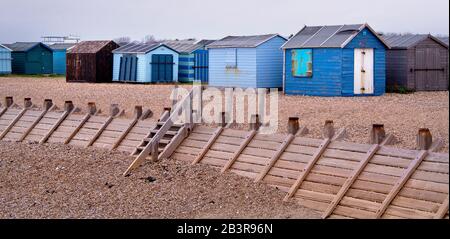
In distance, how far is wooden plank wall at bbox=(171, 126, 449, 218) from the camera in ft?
32.4

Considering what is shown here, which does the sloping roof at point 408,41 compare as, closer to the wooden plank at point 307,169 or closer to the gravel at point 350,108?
the gravel at point 350,108

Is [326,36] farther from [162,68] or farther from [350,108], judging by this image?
[162,68]

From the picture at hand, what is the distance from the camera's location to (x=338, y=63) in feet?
84.5

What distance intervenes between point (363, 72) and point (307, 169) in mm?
15689

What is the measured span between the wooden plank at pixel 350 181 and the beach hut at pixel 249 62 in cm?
1840

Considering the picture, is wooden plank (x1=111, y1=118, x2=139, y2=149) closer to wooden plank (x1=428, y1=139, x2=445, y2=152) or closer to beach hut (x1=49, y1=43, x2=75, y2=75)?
wooden plank (x1=428, y1=139, x2=445, y2=152)

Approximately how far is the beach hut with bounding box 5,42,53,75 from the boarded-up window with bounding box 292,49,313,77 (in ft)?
A: 88.5

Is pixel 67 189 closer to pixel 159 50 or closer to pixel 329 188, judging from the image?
pixel 329 188

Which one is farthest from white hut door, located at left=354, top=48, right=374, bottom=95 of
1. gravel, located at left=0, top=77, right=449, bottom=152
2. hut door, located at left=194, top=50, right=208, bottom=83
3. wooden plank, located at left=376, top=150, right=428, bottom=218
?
wooden plank, located at left=376, top=150, right=428, bottom=218

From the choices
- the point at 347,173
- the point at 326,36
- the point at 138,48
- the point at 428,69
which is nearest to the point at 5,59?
the point at 138,48

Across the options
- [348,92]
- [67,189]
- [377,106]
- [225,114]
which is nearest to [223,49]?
[348,92]

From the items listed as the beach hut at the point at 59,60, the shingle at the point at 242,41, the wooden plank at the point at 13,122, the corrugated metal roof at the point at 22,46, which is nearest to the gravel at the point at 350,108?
the wooden plank at the point at 13,122

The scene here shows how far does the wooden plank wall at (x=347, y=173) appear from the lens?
988 centimetres

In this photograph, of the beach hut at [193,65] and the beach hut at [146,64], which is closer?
the beach hut at [146,64]
